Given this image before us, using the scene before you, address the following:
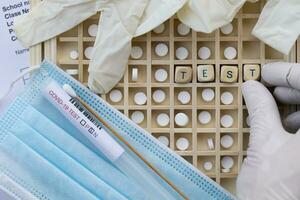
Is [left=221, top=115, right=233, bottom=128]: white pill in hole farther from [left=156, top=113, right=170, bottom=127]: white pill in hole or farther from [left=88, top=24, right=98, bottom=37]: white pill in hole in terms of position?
[left=88, top=24, right=98, bottom=37]: white pill in hole

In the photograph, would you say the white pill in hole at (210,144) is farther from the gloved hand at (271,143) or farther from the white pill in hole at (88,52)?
the white pill in hole at (88,52)

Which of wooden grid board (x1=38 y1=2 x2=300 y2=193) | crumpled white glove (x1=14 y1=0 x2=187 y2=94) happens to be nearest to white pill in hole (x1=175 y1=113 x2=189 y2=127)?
wooden grid board (x1=38 y1=2 x2=300 y2=193)

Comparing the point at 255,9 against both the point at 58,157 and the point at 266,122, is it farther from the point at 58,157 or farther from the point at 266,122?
the point at 58,157

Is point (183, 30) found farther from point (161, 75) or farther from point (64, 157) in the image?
point (64, 157)

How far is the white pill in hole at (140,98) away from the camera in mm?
820

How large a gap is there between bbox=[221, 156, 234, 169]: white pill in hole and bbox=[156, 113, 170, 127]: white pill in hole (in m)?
0.11

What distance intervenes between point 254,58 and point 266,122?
13cm

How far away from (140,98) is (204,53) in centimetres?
13

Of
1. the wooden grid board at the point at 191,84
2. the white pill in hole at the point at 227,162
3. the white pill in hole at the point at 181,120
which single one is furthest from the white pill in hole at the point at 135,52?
the white pill in hole at the point at 227,162

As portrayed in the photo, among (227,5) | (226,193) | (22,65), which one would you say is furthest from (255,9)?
(22,65)

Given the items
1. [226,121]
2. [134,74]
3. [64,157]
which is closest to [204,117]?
[226,121]

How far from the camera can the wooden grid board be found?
2.69 ft

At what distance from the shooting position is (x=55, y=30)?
815 mm

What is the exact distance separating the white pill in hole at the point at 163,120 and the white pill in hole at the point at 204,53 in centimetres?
12
